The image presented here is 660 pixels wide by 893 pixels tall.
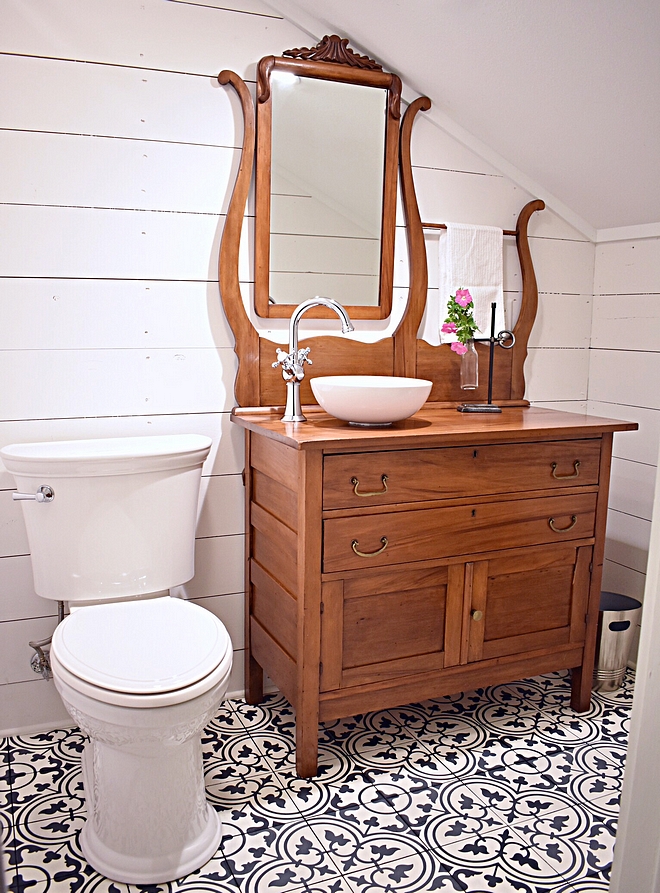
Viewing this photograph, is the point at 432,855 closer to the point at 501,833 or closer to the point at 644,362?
the point at 501,833

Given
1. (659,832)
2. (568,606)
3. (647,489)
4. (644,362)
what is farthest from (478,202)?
(659,832)

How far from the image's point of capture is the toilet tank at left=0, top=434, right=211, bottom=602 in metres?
1.87

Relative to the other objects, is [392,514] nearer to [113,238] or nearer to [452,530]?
[452,530]

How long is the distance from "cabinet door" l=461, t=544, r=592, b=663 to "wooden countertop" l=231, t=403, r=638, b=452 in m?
0.35

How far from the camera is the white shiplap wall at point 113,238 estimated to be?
1.98 m

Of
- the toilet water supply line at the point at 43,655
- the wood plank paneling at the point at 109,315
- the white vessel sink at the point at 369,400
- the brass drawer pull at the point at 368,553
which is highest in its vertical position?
the wood plank paneling at the point at 109,315

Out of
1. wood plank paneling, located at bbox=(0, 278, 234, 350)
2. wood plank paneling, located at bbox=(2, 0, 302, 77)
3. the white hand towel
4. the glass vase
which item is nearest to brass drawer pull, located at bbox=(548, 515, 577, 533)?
the glass vase

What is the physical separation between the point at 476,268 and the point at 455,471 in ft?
2.60

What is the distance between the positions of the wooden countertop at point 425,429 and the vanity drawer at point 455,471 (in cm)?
3

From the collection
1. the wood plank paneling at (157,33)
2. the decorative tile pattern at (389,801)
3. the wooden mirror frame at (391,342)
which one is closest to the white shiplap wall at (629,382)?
the wooden mirror frame at (391,342)

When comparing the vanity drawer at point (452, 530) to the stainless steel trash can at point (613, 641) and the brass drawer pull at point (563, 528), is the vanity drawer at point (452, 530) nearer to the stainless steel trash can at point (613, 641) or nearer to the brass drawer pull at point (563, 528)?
the brass drawer pull at point (563, 528)

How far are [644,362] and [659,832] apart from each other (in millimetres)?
1965

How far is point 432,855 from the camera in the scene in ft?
5.53

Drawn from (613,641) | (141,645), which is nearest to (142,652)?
(141,645)
